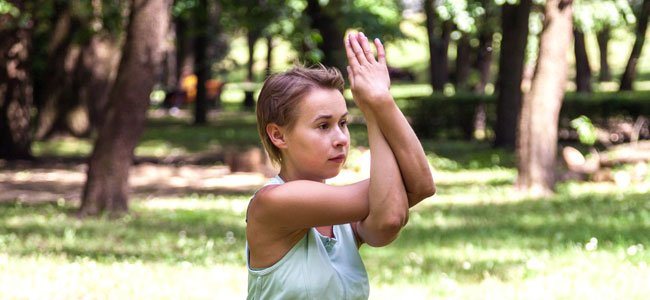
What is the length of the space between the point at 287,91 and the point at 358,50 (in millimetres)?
311

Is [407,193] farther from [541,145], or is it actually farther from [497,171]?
[497,171]

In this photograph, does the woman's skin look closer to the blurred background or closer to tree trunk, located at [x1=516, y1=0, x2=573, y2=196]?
the blurred background

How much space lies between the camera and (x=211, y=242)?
25.5ft

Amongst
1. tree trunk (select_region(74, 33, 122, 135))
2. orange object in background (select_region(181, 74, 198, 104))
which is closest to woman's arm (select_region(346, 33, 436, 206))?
tree trunk (select_region(74, 33, 122, 135))

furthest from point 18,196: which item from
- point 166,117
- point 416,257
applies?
point 166,117

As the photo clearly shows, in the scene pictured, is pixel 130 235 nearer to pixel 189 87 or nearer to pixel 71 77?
pixel 71 77

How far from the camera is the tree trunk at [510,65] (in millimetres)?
17859

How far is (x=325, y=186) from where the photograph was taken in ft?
8.34

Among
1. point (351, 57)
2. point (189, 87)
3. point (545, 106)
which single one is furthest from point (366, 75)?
point (189, 87)

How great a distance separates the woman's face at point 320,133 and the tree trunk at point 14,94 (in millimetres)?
15583

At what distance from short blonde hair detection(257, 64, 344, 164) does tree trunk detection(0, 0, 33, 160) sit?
50.6 ft

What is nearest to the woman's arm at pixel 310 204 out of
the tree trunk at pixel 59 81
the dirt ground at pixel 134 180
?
the dirt ground at pixel 134 180

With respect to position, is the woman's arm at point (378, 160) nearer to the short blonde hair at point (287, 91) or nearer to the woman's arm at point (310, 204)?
the woman's arm at point (310, 204)

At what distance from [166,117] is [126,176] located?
1010 inches
